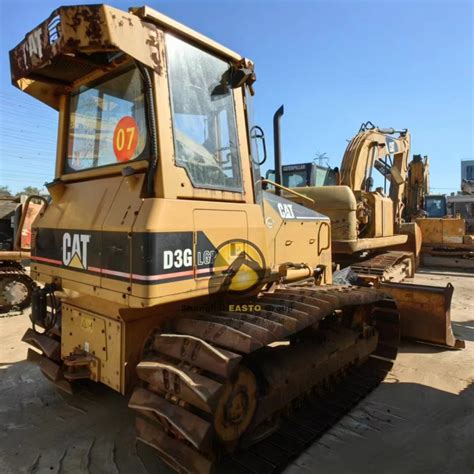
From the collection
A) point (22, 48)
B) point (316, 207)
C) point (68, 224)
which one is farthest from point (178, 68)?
point (316, 207)

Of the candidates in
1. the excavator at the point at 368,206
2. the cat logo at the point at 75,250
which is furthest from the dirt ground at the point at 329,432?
the excavator at the point at 368,206

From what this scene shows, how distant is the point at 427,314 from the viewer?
17.0 feet

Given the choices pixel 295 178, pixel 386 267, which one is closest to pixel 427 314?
pixel 386 267

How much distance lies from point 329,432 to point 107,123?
288 cm

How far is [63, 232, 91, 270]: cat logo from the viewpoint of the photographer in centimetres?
270

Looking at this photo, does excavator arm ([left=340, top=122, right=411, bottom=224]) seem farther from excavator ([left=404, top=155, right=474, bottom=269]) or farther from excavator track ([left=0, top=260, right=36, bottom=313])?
excavator track ([left=0, top=260, right=36, bottom=313])

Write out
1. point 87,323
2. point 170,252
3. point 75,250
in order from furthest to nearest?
1. point 87,323
2. point 75,250
3. point 170,252

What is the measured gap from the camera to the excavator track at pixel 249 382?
2211 millimetres

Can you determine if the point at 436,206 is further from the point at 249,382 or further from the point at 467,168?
the point at 467,168

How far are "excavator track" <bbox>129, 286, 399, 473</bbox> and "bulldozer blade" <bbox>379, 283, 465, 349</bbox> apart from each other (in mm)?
1613

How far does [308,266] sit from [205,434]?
2.00 m

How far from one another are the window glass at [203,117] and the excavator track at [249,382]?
0.95 metres

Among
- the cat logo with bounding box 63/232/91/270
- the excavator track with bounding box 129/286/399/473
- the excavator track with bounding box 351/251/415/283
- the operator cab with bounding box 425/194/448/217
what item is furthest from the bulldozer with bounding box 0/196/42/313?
the operator cab with bounding box 425/194/448/217

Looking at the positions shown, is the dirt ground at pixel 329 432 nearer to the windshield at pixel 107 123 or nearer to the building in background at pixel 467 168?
the windshield at pixel 107 123
